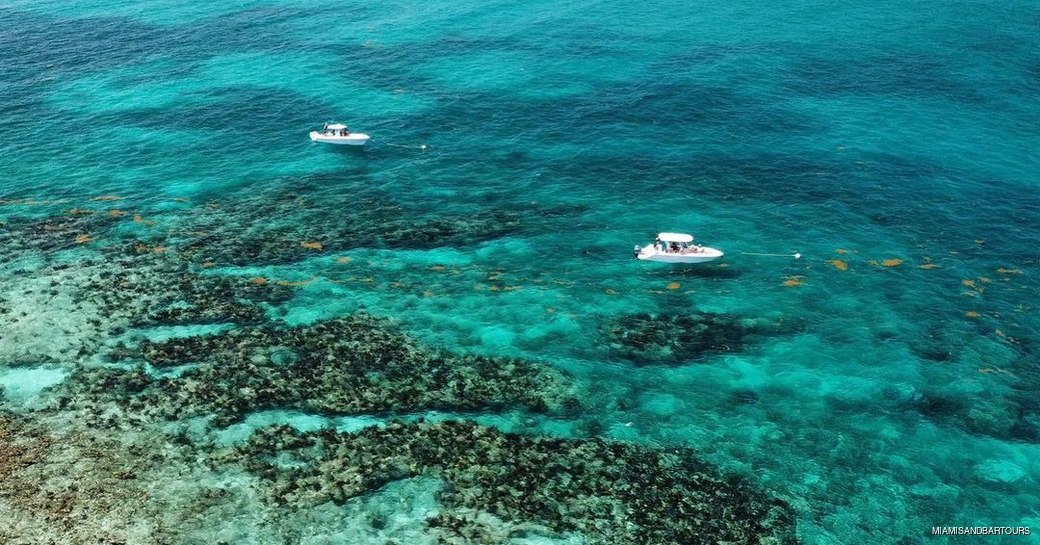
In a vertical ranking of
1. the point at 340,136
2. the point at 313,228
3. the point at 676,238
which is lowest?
the point at 676,238

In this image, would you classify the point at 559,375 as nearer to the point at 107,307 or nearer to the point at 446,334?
the point at 446,334

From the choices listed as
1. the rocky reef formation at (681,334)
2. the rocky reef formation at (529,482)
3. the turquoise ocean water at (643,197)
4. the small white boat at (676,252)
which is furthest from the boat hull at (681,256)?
the rocky reef formation at (529,482)

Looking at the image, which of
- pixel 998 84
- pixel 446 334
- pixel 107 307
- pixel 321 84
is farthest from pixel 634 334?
pixel 998 84

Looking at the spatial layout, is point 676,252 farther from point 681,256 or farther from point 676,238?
point 676,238

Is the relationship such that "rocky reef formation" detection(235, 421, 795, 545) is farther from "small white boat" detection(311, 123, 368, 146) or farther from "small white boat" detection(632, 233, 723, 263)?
"small white boat" detection(311, 123, 368, 146)

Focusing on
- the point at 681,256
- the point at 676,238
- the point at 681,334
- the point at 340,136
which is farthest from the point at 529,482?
the point at 340,136

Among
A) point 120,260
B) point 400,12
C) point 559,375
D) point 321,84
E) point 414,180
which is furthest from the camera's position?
point 400,12
